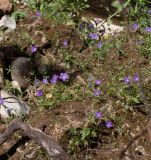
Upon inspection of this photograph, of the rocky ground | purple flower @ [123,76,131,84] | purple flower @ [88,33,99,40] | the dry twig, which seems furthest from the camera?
purple flower @ [88,33,99,40]

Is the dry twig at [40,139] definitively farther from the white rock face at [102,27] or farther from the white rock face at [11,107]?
the white rock face at [102,27]

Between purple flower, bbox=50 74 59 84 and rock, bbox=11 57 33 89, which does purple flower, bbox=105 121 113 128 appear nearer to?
purple flower, bbox=50 74 59 84

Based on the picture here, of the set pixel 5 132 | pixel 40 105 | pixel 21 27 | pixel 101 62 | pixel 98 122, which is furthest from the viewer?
pixel 21 27

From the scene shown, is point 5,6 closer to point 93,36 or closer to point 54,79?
point 93,36

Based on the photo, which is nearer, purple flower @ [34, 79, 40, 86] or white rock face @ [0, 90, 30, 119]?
white rock face @ [0, 90, 30, 119]

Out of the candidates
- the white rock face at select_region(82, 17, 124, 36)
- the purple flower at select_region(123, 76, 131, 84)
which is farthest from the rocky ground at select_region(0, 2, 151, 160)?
the white rock face at select_region(82, 17, 124, 36)

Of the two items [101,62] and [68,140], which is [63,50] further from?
[68,140]

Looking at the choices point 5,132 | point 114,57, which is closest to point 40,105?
point 5,132
